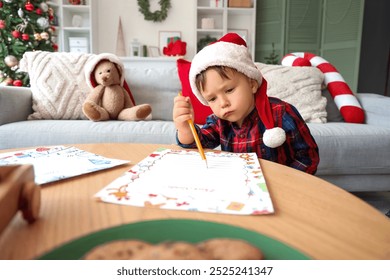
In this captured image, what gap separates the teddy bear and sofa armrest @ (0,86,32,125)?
0.35 metres

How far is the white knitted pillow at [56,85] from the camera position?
1.81 metres

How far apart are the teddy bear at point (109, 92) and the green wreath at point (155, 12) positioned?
2663 millimetres

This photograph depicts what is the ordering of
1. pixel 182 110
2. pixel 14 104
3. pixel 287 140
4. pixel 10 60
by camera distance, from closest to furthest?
pixel 182 110, pixel 287 140, pixel 14 104, pixel 10 60

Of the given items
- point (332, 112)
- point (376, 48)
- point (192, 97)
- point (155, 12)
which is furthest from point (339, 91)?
point (155, 12)

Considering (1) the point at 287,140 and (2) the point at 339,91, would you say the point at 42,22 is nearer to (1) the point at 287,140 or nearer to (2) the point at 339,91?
(2) the point at 339,91

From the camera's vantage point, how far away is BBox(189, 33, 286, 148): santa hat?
0.80 m

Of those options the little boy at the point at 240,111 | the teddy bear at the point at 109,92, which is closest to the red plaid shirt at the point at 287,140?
the little boy at the point at 240,111

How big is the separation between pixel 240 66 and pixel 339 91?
4.38ft

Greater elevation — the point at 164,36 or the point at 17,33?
the point at 164,36

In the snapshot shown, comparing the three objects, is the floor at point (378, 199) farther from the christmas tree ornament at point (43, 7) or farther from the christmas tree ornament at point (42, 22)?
the christmas tree ornament at point (43, 7)

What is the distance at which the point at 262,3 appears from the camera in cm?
429

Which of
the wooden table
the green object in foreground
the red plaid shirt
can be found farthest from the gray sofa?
the green object in foreground

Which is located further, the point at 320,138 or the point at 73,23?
the point at 73,23

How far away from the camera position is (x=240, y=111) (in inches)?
31.9
